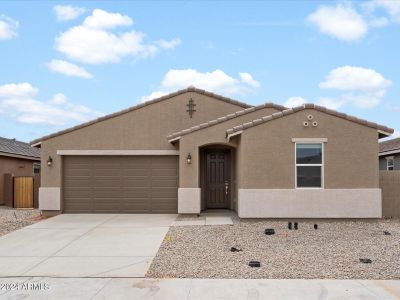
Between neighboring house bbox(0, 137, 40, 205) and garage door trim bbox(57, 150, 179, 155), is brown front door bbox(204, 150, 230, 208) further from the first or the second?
neighboring house bbox(0, 137, 40, 205)

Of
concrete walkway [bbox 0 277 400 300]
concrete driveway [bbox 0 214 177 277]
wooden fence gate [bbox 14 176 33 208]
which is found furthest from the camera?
wooden fence gate [bbox 14 176 33 208]

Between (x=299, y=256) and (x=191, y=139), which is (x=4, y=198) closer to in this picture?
(x=191, y=139)

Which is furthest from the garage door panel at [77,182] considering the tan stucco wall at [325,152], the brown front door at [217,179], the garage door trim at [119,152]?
the tan stucco wall at [325,152]

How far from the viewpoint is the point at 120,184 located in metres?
15.6

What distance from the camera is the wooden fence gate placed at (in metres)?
18.5

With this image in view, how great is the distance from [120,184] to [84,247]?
6.05 meters

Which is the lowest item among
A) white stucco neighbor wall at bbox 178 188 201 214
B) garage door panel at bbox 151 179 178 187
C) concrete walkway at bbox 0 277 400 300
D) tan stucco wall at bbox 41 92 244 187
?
concrete walkway at bbox 0 277 400 300

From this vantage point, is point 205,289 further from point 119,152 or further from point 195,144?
point 119,152

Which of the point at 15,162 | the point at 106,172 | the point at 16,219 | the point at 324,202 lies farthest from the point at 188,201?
the point at 15,162

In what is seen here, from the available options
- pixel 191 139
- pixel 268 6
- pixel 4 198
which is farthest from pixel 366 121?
pixel 4 198

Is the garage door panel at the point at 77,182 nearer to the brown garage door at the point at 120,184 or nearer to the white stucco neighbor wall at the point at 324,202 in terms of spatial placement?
the brown garage door at the point at 120,184

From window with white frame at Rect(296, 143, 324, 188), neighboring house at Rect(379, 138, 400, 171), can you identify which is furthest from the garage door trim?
neighboring house at Rect(379, 138, 400, 171)

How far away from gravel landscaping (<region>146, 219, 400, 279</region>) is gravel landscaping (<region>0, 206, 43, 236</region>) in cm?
498

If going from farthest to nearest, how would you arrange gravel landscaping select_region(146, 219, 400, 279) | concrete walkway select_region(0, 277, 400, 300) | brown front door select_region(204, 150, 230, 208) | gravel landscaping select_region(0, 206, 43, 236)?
1. brown front door select_region(204, 150, 230, 208)
2. gravel landscaping select_region(0, 206, 43, 236)
3. gravel landscaping select_region(146, 219, 400, 279)
4. concrete walkway select_region(0, 277, 400, 300)
